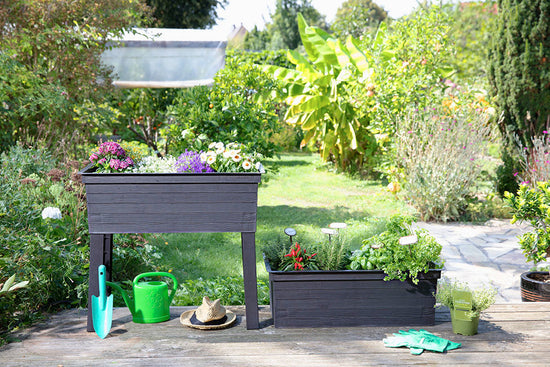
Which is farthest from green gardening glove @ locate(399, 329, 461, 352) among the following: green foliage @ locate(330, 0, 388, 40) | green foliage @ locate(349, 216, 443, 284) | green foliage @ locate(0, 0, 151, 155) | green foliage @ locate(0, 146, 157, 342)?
green foliage @ locate(330, 0, 388, 40)

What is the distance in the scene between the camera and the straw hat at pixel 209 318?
281 centimetres

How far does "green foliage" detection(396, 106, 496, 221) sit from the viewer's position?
6.20m

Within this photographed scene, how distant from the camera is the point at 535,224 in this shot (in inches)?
128

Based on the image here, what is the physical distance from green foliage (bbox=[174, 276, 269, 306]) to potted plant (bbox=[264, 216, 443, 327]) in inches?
25.8

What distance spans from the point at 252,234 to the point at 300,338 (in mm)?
606

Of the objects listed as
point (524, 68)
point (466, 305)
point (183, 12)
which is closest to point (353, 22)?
point (183, 12)

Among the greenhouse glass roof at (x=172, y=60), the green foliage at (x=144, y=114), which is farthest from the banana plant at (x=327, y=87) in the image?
the green foliage at (x=144, y=114)

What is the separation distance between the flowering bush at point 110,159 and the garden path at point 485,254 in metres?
2.59

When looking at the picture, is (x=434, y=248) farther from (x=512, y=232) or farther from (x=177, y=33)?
(x=177, y=33)

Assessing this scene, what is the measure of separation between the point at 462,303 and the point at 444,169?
374cm

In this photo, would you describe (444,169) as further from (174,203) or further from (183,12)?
(183,12)

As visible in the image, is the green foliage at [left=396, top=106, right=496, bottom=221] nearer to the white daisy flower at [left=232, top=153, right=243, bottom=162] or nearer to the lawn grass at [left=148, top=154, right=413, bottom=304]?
the lawn grass at [left=148, top=154, right=413, bottom=304]

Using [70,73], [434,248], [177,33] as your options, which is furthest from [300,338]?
[177,33]

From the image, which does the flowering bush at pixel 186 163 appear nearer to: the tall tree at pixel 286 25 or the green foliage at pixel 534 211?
the green foliage at pixel 534 211
